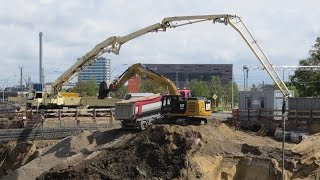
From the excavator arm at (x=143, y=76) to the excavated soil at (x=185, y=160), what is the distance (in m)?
9.86

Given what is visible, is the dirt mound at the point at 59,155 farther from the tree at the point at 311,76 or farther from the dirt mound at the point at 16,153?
the tree at the point at 311,76

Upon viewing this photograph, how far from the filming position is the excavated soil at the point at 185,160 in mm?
26953

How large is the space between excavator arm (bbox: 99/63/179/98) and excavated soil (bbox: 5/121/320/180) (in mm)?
9865

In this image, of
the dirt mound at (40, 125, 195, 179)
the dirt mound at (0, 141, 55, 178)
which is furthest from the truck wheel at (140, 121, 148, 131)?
the dirt mound at (0, 141, 55, 178)

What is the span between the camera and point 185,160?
26.9 metres

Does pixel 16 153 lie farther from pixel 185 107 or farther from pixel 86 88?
pixel 86 88

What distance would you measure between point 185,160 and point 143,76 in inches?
633

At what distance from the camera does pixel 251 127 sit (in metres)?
41.2

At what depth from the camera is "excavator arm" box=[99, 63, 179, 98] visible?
41.1 m

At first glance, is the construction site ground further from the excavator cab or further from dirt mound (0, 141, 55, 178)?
dirt mound (0, 141, 55, 178)

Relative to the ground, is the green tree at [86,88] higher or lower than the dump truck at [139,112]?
higher

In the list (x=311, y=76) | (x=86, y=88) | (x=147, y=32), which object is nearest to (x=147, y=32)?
(x=147, y=32)

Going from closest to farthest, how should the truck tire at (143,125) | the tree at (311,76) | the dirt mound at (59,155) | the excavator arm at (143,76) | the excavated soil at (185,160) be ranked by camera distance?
the excavated soil at (185,160) → the dirt mound at (59,155) → the truck tire at (143,125) → the excavator arm at (143,76) → the tree at (311,76)

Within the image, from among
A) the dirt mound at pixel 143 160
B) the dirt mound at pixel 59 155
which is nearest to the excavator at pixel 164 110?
the dirt mound at pixel 59 155
